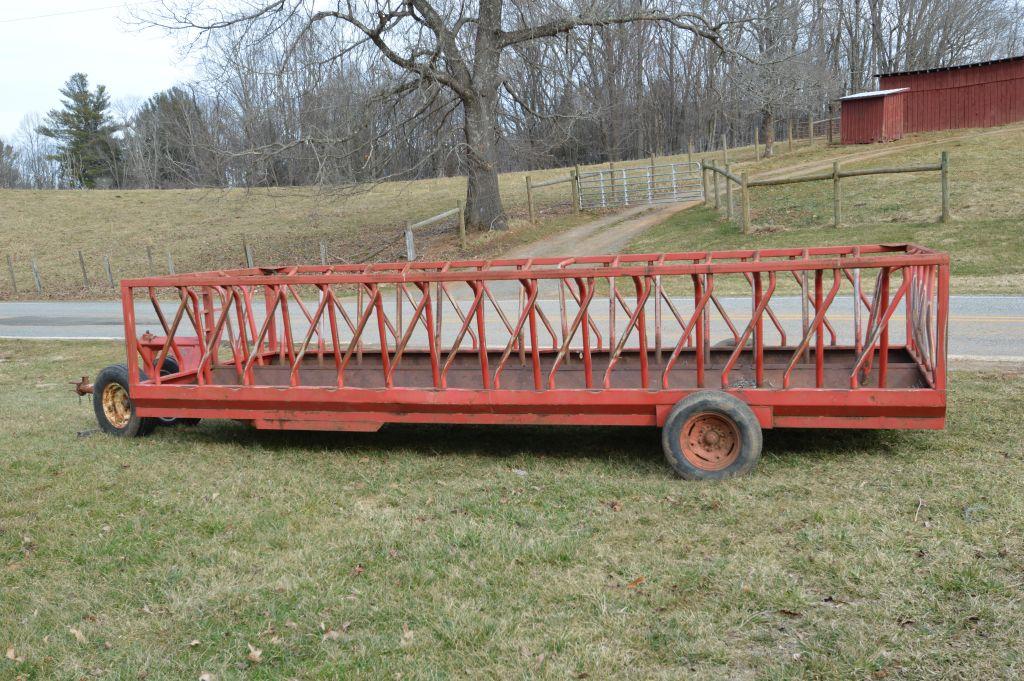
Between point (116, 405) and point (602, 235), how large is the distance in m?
19.3

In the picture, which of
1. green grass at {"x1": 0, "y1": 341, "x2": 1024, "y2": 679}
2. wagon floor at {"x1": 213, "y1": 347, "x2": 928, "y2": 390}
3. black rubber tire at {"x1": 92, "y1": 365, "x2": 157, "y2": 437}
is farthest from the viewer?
black rubber tire at {"x1": 92, "y1": 365, "x2": 157, "y2": 437}

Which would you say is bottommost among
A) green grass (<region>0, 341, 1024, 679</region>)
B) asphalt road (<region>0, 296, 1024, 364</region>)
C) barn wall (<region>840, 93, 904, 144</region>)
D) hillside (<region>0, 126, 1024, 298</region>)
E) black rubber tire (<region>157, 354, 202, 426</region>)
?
asphalt road (<region>0, 296, 1024, 364</region>)

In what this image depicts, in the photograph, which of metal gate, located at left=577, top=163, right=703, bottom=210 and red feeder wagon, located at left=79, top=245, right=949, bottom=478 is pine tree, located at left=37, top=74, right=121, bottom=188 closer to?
metal gate, located at left=577, top=163, right=703, bottom=210

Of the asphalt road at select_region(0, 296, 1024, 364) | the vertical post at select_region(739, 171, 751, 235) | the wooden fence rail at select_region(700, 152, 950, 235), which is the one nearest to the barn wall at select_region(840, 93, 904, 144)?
the wooden fence rail at select_region(700, 152, 950, 235)

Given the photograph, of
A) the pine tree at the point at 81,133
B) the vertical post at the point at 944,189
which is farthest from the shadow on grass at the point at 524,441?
the pine tree at the point at 81,133

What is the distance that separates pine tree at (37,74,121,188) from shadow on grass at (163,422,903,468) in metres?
64.2

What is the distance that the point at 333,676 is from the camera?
3.50 meters

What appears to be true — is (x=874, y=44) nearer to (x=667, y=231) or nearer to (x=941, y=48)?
(x=941, y=48)

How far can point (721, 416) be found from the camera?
5.53m

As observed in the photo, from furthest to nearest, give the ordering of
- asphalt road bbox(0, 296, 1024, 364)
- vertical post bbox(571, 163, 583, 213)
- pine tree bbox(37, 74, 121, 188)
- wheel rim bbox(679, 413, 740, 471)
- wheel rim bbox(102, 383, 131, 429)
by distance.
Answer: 1. pine tree bbox(37, 74, 121, 188)
2. vertical post bbox(571, 163, 583, 213)
3. asphalt road bbox(0, 296, 1024, 364)
4. wheel rim bbox(102, 383, 131, 429)
5. wheel rim bbox(679, 413, 740, 471)

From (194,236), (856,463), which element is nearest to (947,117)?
(194,236)

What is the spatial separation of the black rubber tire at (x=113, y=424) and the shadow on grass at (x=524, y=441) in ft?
1.04

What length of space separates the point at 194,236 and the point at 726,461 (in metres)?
35.2

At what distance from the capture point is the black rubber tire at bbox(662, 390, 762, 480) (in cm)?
544
